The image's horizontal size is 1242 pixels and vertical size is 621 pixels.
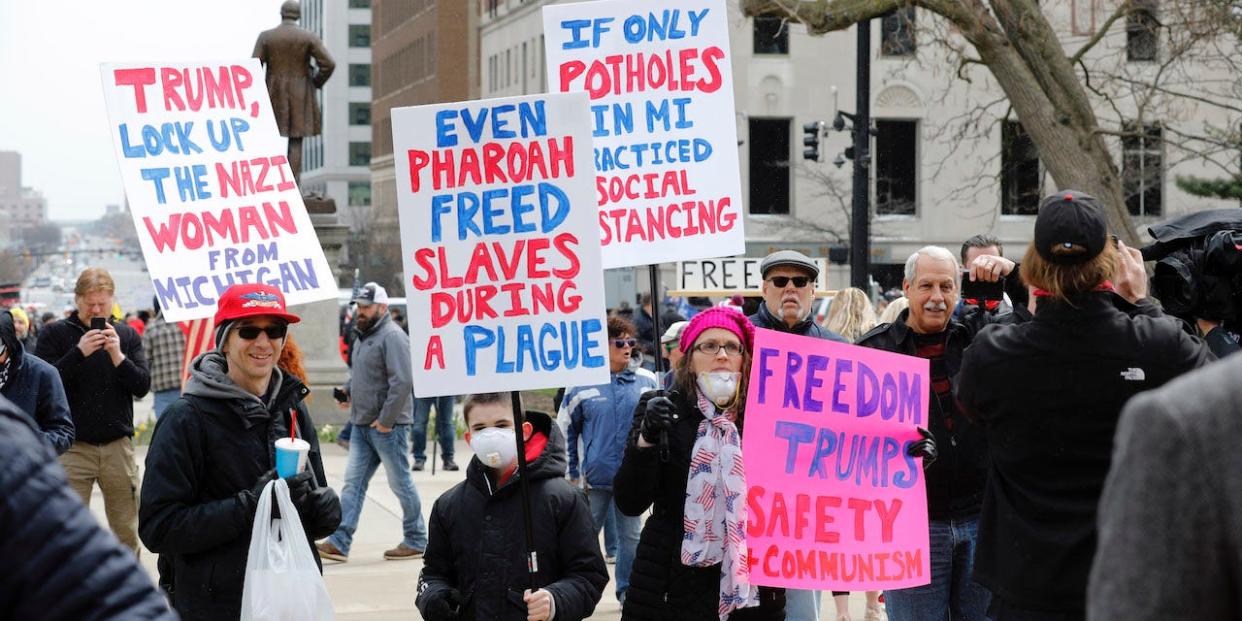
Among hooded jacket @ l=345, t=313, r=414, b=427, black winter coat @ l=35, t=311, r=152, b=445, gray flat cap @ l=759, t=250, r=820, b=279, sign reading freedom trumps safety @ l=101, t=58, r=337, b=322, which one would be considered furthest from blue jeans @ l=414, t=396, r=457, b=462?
gray flat cap @ l=759, t=250, r=820, b=279

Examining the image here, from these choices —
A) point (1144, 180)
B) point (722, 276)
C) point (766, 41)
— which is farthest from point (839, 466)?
point (766, 41)

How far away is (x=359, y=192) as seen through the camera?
405 feet

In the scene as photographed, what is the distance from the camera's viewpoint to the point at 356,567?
10.4 m

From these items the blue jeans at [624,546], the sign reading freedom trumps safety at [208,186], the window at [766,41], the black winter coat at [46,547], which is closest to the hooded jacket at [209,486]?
the sign reading freedom trumps safety at [208,186]

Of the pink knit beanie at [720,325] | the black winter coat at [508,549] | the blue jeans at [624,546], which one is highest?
the pink knit beanie at [720,325]

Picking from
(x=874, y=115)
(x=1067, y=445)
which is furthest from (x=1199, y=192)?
(x=1067, y=445)

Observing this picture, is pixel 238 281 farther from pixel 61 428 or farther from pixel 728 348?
pixel 728 348

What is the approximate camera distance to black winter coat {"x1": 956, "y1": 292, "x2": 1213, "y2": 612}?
3.99 metres

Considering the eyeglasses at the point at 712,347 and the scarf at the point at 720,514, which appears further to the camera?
the eyeglasses at the point at 712,347

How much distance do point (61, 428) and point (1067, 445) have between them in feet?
16.8

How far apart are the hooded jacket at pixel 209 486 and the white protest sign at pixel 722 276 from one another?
1114 cm

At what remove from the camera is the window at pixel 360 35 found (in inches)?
4877

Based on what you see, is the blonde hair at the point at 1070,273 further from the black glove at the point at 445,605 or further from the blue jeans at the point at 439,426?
the blue jeans at the point at 439,426

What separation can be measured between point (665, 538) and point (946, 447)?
3.77 feet
